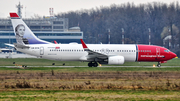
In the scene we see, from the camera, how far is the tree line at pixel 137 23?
12154 centimetres

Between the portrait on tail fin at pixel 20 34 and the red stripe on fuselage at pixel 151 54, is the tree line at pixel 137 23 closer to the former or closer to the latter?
the red stripe on fuselage at pixel 151 54

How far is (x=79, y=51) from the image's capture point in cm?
4291

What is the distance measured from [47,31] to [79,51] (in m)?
120

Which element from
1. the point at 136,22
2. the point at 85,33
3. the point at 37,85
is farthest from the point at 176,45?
the point at 37,85

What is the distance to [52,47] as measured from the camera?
4262 centimetres

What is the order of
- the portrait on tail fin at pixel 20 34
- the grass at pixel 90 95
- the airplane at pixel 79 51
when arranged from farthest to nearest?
the portrait on tail fin at pixel 20 34
the airplane at pixel 79 51
the grass at pixel 90 95

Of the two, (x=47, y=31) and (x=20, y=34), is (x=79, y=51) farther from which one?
(x=47, y=31)

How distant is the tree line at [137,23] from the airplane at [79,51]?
65713 mm

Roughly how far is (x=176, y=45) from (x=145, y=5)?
39508 mm

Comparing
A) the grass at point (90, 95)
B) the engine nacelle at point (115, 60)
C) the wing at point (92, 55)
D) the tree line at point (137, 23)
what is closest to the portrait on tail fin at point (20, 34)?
the wing at point (92, 55)

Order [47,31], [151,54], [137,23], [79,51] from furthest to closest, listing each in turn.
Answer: [47,31], [137,23], [151,54], [79,51]

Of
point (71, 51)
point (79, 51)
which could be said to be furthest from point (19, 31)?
point (79, 51)

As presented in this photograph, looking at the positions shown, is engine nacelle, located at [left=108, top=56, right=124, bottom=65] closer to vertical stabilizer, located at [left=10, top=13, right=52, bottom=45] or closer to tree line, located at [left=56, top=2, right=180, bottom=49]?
vertical stabilizer, located at [left=10, top=13, right=52, bottom=45]

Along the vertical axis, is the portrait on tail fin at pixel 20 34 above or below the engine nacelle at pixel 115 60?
above
